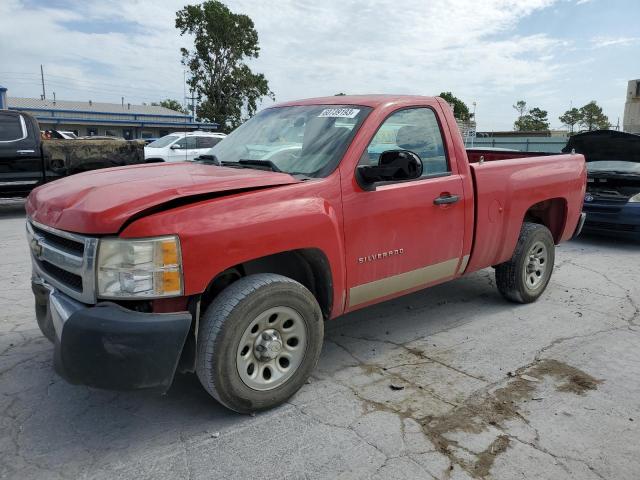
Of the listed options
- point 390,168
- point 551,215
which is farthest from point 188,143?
point 390,168

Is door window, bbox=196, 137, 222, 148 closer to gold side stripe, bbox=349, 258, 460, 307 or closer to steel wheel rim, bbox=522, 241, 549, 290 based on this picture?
steel wheel rim, bbox=522, 241, 549, 290

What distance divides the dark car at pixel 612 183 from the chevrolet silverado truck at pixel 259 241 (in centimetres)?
427

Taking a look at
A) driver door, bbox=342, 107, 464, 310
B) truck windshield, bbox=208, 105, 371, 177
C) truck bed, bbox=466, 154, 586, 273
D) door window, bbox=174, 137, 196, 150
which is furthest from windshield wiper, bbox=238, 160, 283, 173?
door window, bbox=174, 137, 196, 150

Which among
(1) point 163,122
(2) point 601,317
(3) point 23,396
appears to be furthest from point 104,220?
(1) point 163,122

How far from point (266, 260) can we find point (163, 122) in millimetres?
46014

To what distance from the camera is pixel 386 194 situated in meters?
3.54

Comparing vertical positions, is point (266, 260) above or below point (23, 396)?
above

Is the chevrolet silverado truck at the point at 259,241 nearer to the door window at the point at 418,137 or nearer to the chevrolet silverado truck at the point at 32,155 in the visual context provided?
the door window at the point at 418,137

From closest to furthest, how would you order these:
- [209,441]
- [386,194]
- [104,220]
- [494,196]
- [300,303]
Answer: [104,220]
[209,441]
[300,303]
[386,194]
[494,196]

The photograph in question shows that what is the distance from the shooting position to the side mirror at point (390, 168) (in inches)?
131

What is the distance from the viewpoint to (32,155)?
10.3 metres

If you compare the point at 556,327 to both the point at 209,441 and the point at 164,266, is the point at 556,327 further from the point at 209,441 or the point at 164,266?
the point at 164,266

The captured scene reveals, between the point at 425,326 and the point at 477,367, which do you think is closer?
the point at 477,367

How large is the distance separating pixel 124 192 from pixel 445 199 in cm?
228
